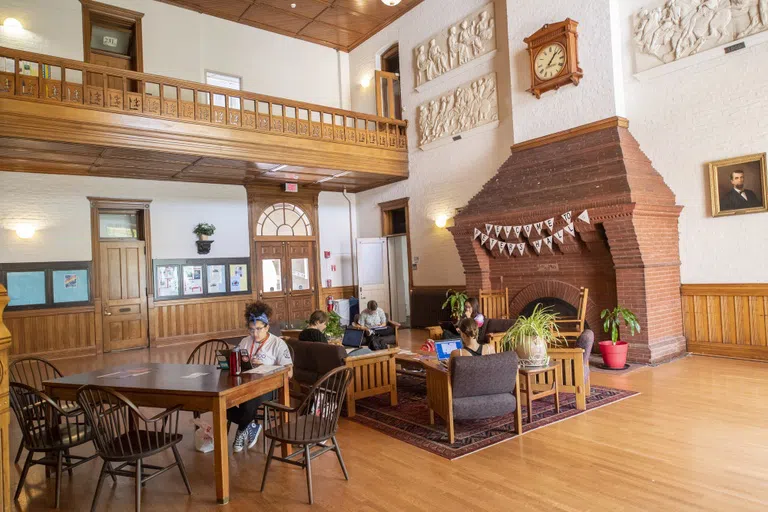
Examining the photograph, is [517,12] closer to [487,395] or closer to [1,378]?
[487,395]

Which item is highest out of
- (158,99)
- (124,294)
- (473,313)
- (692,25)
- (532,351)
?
(692,25)

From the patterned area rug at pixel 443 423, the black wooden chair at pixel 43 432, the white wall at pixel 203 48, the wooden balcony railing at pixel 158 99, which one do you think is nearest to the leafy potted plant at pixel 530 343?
the patterned area rug at pixel 443 423

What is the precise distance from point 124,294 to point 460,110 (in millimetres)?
7708

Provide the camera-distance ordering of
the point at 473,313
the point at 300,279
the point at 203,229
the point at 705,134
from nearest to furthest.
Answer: the point at 705,134
the point at 473,313
the point at 203,229
the point at 300,279

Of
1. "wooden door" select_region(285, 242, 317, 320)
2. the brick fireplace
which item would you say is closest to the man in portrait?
the brick fireplace

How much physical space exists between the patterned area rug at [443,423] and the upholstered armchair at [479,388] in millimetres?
167

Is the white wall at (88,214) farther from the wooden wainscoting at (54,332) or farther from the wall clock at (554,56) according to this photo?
the wall clock at (554,56)

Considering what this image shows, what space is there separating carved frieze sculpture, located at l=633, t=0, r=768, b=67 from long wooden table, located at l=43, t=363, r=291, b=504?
684 centimetres

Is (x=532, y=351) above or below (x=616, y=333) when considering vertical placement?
above

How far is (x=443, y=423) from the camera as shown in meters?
4.52

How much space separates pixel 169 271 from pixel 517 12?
27.4ft

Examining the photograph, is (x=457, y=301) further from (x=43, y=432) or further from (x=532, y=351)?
(x=43, y=432)

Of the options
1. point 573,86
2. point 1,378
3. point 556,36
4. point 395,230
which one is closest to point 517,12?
point 556,36

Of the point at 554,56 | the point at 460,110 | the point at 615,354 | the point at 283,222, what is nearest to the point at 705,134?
the point at 554,56
